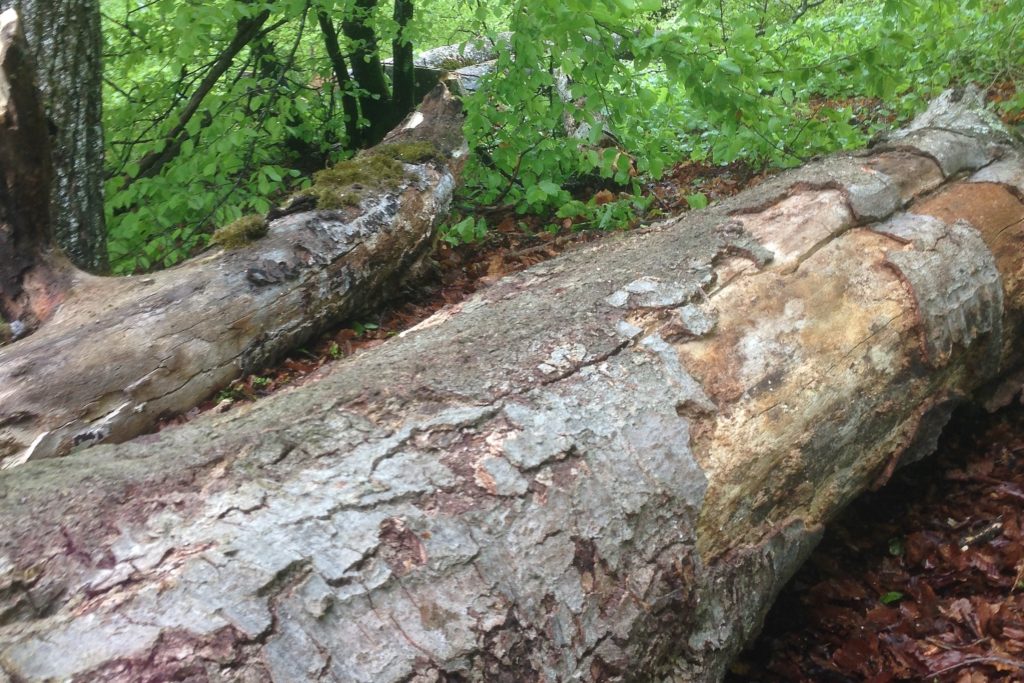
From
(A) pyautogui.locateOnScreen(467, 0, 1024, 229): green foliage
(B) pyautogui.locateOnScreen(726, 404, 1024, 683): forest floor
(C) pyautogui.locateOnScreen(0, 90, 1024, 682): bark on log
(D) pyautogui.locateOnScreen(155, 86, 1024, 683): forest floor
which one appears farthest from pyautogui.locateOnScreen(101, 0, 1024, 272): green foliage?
(B) pyautogui.locateOnScreen(726, 404, 1024, 683): forest floor

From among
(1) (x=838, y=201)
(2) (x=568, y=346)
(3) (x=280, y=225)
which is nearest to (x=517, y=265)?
(3) (x=280, y=225)

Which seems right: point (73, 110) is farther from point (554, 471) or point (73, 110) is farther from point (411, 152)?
point (554, 471)

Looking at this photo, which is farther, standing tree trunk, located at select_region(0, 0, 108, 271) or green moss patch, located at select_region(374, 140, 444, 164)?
green moss patch, located at select_region(374, 140, 444, 164)

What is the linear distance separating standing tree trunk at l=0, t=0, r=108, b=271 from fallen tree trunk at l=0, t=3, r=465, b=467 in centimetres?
54

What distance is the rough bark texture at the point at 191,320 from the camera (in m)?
2.96

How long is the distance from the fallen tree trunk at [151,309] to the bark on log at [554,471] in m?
1.34

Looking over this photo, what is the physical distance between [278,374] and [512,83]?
Result: 2.26m

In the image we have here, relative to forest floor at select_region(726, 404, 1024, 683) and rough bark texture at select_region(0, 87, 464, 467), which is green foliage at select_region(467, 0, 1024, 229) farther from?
forest floor at select_region(726, 404, 1024, 683)

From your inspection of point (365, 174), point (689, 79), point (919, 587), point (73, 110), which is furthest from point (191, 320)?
point (919, 587)

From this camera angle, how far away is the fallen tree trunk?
297cm

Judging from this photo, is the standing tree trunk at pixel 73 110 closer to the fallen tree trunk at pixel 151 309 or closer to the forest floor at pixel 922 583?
the fallen tree trunk at pixel 151 309

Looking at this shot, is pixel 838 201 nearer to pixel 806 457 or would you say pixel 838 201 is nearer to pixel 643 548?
pixel 806 457

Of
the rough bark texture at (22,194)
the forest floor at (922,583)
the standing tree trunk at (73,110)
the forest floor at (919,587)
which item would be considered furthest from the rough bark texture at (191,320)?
the forest floor at (919,587)

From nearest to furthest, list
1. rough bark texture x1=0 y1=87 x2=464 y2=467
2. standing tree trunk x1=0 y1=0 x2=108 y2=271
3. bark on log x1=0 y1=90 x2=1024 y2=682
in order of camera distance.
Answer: bark on log x1=0 y1=90 x2=1024 y2=682 < rough bark texture x1=0 y1=87 x2=464 y2=467 < standing tree trunk x1=0 y1=0 x2=108 y2=271
